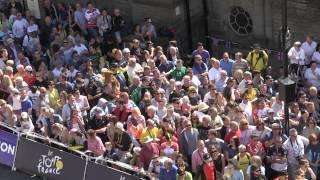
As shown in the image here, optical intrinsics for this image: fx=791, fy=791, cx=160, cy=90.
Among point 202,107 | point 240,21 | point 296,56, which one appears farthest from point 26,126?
point 240,21

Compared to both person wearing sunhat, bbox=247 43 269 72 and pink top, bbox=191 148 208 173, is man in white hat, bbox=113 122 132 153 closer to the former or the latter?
pink top, bbox=191 148 208 173

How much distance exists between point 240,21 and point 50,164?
8.29 m

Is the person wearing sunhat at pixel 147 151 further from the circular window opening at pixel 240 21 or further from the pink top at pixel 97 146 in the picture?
the circular window opening at pixel 240 21

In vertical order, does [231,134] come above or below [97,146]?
above

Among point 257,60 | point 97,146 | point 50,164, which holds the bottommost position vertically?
point 50,164

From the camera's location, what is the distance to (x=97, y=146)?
653 inches

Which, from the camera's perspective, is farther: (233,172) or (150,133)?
(150,133)

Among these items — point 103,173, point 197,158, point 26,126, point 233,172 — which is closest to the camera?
point 233,172

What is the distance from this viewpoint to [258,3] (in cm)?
2236

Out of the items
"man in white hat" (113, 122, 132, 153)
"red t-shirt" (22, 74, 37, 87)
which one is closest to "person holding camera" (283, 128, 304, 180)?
"man in white hat" (113, 122, 132, 153)

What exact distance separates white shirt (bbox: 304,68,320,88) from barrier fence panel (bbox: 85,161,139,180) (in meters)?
5.64

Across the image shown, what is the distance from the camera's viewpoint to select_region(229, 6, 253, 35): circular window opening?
75.2 ft

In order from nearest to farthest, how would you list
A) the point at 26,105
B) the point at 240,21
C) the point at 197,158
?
the point at 197,158, the point at 26,105, the point at 240,21

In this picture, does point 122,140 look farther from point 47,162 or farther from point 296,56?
point 296,56
